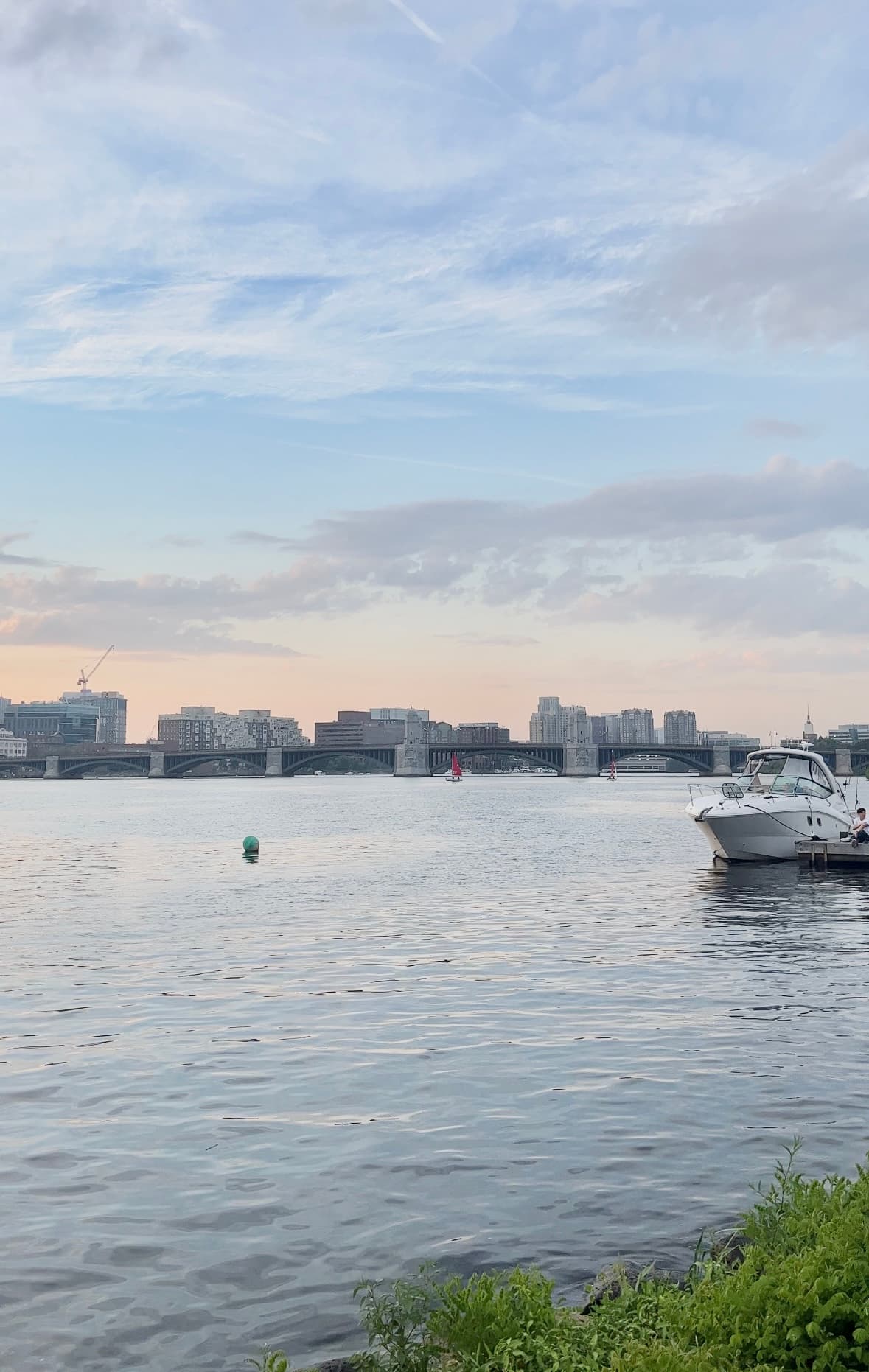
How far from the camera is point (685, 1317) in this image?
891cm

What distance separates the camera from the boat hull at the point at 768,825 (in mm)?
57781

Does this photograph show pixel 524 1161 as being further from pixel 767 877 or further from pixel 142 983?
pixel 767 877

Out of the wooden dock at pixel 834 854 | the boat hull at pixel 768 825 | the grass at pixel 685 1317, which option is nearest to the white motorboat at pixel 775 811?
the boat hull at pixel 768 825

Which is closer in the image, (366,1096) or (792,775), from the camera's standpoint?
(366,1096)

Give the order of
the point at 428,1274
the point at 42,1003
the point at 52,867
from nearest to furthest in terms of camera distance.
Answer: the point at 428,1274 → the point at 42,1003 → the point at 52,867

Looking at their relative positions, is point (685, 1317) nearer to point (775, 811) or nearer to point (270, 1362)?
point (270, 1362)

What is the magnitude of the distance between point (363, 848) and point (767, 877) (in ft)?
103

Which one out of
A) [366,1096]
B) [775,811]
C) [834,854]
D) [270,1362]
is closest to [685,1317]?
[270,1362]

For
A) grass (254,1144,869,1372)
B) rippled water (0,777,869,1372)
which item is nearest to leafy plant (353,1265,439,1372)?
grass (254,1144,869,1372)

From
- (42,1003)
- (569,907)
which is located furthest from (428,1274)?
(569,907)

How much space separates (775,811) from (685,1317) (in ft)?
167

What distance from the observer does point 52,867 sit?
6600cm

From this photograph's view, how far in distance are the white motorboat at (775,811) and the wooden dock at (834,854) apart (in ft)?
2.49

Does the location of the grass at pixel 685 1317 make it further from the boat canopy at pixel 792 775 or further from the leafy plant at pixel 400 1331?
the boat canopy at pixel 792 775
